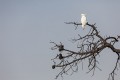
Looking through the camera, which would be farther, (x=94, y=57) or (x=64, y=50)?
(x=94, y=57)

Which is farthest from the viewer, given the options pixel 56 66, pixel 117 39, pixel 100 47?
pixel 117 39

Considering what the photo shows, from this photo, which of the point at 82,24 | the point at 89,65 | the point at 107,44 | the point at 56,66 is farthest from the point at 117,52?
the point at 56,66

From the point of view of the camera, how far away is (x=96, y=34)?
190 inches

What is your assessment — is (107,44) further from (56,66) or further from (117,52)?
(56,66)

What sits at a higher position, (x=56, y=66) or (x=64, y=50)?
(x=64, y=50)

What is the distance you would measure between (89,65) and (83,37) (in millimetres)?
645

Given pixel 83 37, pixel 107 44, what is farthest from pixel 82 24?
pixel 107 44

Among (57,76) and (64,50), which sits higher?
(64,50)

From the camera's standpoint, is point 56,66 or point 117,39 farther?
point 117,39

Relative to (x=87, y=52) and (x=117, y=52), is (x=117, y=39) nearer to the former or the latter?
(x=117, y=52)

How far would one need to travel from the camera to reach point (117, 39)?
4785mm

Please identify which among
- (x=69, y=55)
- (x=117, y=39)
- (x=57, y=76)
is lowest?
(x=57, y=76)

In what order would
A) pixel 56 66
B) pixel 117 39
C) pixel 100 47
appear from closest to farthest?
1. pixel 56 66
2. pixel 100 47
3. pixel 117 39

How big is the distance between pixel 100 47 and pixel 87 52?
0.99ft
